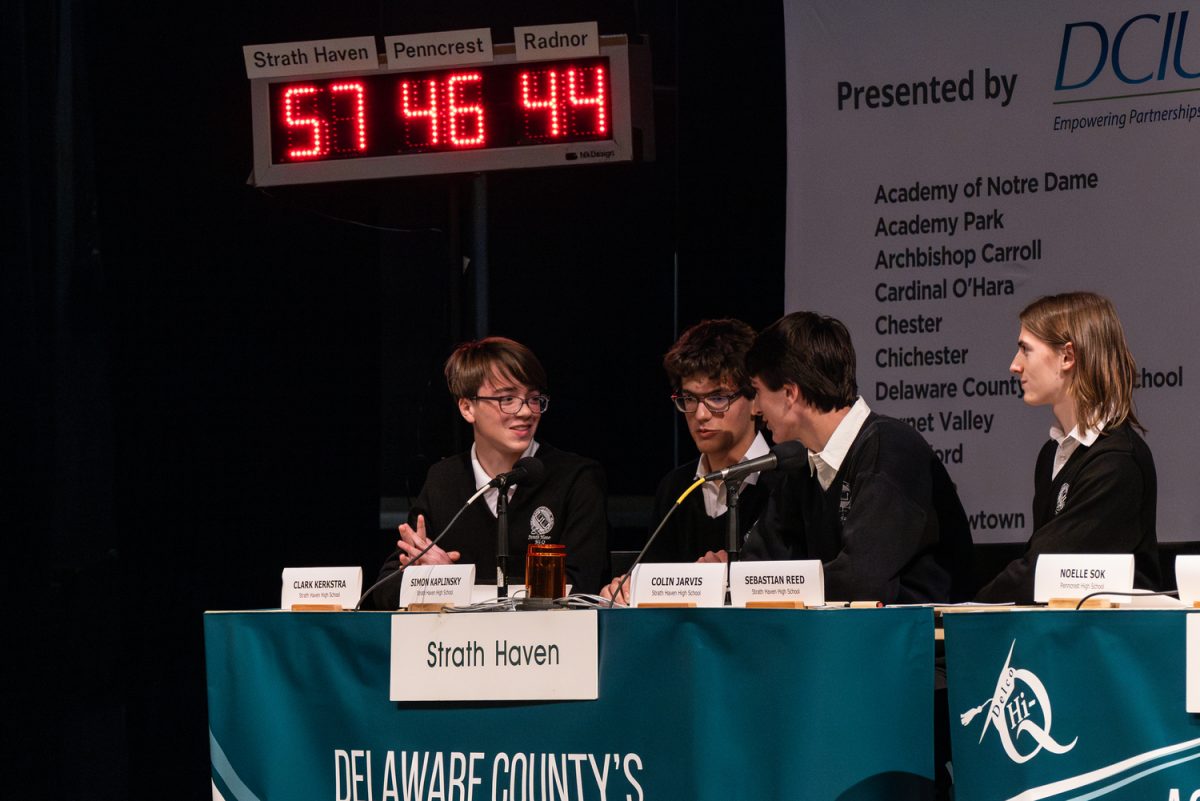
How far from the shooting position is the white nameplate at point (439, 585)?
290cm

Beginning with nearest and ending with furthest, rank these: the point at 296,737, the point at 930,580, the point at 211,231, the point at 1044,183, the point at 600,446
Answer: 1. the point at 296,737
2. the point at 930,580
3. the point at 1044,183
4. the point at 211,231
5. the point at 600,446

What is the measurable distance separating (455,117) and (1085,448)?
235 centimetres

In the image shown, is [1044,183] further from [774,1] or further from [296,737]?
[296,737]

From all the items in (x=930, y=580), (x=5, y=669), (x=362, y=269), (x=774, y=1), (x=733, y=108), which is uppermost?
(x=774, y=1)

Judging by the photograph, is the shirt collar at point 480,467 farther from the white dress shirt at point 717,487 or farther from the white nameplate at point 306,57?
the white nameplate at point 306,57

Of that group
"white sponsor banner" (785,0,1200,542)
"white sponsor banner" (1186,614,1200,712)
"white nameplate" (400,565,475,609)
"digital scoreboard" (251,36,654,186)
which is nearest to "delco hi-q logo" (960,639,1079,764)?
"white sponsor banner" (1186,614,1200,712)

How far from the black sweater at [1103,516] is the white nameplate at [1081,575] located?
62 centimetres

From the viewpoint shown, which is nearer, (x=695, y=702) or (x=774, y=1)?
(x=695, y=702)

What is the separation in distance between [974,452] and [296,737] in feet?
8.44

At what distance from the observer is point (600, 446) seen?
5.46m

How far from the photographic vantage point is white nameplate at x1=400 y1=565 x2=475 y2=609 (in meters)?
2.90

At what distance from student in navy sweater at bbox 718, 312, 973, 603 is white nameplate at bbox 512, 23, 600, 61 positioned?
61.3 inches

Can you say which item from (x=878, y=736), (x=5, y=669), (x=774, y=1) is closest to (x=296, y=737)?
(x=878, y=736)

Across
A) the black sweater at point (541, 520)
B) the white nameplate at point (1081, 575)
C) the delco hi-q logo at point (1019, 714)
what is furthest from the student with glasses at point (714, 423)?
the delco hi-q logo at point (1019, 714)
